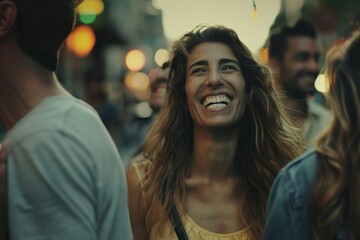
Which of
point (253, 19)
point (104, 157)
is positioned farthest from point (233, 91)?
point (104, 157)

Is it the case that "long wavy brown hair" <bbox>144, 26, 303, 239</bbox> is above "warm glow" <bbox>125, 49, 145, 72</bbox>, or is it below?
above

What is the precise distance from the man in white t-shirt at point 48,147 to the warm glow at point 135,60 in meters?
60.5

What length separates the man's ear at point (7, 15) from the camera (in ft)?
9.76

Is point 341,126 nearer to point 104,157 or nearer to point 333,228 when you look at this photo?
point 333,228

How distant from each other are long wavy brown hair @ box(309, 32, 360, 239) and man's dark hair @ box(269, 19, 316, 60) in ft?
17.3

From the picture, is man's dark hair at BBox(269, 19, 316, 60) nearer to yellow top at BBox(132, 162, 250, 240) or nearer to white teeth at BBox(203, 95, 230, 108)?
white teeth at BBox(203, 95, 230, 108)

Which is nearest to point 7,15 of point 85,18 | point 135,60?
point 85,18

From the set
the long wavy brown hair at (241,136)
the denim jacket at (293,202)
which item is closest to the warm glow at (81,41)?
the long wavy brown hair at (241,136)

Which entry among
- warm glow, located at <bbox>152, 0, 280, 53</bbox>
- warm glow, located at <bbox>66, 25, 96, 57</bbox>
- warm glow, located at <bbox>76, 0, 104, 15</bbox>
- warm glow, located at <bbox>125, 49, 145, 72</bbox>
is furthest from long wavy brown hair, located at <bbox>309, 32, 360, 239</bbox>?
warm glow, located at <bbox>125, 49, 145, 72</bbox>

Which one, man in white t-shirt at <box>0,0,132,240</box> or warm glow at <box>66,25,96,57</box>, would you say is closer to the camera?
man in white t-shirt at <box>0,0,132,240</box>

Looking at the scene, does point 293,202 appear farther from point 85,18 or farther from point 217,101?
point 85,18

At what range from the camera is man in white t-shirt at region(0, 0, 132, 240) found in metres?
2.78

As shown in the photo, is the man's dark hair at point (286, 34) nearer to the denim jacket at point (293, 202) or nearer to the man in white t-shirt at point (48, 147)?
the man in white t-shirt at point (48, 147)

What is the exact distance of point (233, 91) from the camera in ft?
15.0
